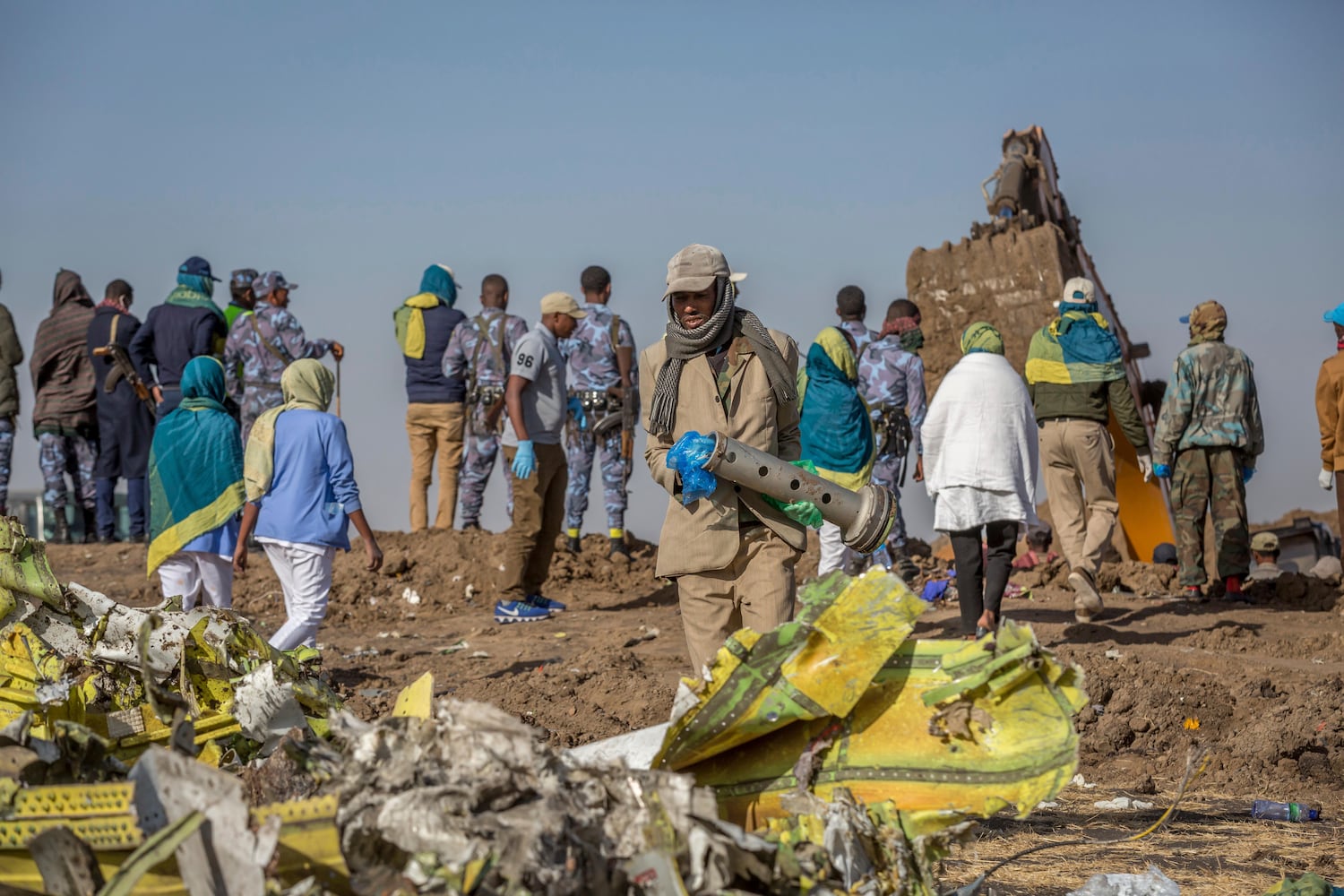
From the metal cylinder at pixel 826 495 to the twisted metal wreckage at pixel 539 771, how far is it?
48.5 inches

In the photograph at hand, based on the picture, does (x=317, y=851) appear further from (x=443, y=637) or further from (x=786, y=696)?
(x=443, y=637)

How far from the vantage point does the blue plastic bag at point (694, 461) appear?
422cm

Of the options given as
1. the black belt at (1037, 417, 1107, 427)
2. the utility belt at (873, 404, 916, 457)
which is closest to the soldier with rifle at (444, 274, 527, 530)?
the utility belt at (873, 404, 916, 457)

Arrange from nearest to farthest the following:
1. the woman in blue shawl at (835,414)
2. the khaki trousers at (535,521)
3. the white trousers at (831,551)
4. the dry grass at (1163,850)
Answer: the dry grass at (1163,850) < the woman in blue shawl at (835,414) < the white trousers at (831,551) < the khaki trousers at (535,521)

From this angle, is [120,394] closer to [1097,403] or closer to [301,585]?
[301,585]

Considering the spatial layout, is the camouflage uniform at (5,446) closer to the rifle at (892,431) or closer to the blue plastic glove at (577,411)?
the blue plastic glove at (577,411)

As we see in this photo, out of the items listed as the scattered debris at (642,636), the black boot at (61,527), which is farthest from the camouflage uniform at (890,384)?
the black boot at (61,527)

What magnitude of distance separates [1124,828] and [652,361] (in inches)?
96.9

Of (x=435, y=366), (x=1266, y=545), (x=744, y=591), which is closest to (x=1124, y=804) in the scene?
(x=744, y=591)

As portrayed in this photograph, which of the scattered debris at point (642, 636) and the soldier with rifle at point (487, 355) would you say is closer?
the scattered debris at point (642, 636)

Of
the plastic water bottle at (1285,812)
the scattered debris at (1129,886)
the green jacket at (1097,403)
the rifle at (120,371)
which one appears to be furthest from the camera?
the rifle at (120,371)

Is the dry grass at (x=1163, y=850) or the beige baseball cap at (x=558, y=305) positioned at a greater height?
the beige baseball cap at (x=558, y=305)

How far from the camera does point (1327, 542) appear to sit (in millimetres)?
11938

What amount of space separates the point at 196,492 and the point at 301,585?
85 cm
